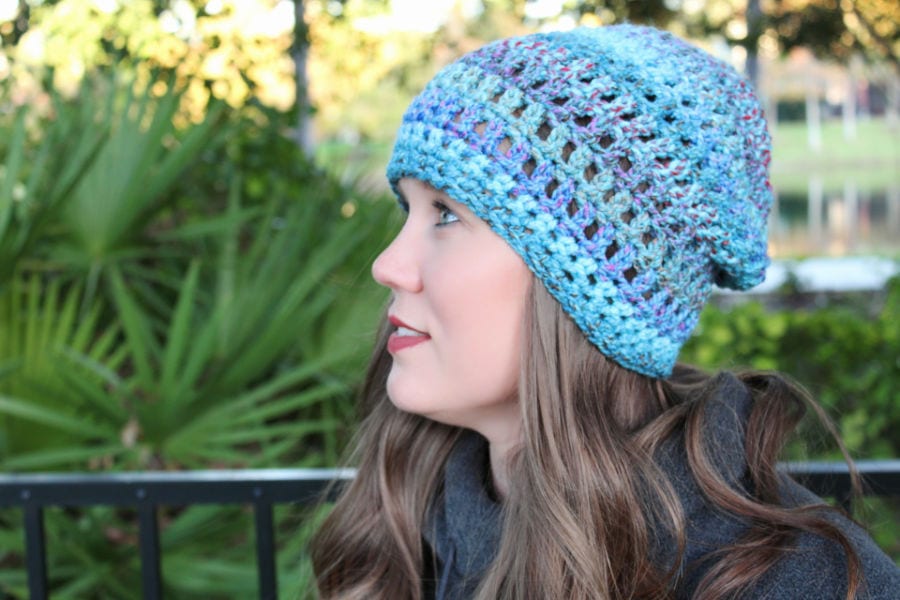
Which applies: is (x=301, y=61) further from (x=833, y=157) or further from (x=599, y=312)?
(x=833, y=157)

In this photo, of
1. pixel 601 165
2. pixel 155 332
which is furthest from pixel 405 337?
pixel 155 332

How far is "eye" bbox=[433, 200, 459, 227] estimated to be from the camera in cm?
139

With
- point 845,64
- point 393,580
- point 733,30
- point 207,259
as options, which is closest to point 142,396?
point 207,259

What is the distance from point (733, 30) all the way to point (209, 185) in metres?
3.17

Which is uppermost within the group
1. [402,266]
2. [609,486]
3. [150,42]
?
[150,42]

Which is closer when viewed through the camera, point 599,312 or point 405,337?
point 599,312

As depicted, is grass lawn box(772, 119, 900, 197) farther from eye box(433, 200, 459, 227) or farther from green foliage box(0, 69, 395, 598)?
eye box(433, 200, 459, 227)

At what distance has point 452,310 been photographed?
134cm

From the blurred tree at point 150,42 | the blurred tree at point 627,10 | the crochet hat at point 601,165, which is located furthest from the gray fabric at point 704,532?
the blurred tree at point 627,10

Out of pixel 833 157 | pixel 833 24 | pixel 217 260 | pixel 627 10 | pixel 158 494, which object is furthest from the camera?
pixel 833 157

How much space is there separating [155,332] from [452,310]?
2.18 meters

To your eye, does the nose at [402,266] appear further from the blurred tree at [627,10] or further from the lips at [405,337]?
the blurred tree at [627,10]

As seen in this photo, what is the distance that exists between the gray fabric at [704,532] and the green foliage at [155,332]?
2.06 feet

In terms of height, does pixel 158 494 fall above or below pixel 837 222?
below
